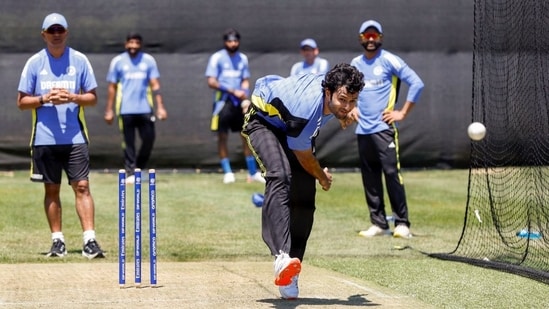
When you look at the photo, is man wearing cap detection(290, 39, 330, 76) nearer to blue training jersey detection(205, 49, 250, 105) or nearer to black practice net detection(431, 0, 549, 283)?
blue training jersey detection(205, 49, 250, 105)

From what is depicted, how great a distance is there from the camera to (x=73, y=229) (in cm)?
1216

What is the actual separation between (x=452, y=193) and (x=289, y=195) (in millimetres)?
8168

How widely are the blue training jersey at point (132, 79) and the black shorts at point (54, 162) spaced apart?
6307 millimetres

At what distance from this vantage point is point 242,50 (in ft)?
58.4

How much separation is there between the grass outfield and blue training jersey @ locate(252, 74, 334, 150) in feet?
4.90

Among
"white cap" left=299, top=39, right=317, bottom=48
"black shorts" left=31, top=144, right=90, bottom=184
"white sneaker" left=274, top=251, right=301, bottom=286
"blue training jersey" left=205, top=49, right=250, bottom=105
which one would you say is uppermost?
"white cap" left=299, top=39, right=317, bottom=48

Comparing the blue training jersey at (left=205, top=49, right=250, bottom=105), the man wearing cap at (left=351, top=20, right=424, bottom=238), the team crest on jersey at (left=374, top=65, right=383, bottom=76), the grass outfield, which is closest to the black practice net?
the grass outfield

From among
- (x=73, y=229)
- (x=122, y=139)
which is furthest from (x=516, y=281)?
(x=122, y=139)

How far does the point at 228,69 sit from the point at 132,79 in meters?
1.42

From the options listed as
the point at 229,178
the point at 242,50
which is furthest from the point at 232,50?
the point at 229,178

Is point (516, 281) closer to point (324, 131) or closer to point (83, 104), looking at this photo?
point (83, 104)

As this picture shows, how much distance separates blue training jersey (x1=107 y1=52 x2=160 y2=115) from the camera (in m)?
16.5

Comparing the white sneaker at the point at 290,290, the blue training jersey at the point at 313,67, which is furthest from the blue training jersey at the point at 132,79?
the white sneaker at the point at 290,290

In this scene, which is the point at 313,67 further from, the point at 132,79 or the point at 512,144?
the point at 512,144
